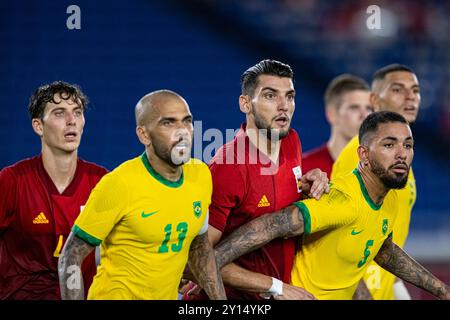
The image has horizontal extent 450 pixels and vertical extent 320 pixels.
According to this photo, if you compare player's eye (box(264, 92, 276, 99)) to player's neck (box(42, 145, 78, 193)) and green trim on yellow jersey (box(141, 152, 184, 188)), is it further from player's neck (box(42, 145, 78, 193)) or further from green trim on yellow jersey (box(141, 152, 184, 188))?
player's neck (box(42, 145, 78, 193))

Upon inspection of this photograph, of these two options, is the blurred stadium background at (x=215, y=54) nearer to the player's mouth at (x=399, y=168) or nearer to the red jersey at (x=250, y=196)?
the red jersey at (x=250, y=196)

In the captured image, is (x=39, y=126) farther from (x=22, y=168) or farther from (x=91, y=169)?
(x=91, y=169)

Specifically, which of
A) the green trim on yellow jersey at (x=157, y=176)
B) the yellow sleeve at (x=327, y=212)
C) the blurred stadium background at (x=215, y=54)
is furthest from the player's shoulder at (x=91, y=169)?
the blurred stadium background at (x=215, y=54)

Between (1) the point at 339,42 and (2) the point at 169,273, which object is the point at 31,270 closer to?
(2) the point at 169,273

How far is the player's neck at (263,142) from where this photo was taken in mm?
4883

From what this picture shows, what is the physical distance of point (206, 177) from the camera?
4.59 m

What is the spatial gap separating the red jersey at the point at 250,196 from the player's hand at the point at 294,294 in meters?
0.21

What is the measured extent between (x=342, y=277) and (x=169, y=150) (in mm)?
1302


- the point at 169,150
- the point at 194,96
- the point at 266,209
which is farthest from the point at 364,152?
the point at 194,96

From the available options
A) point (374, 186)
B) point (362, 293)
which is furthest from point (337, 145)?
point (374, 186)

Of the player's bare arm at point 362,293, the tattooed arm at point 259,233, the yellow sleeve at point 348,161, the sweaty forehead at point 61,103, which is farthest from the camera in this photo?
Result: the yellow sleeve at point 348,161

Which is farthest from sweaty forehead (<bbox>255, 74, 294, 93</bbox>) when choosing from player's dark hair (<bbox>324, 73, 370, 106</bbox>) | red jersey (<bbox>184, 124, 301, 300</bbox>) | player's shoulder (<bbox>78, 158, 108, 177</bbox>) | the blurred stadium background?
the blurred stadium background

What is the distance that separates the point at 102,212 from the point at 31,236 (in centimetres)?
93

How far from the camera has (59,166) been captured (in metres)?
5.09
